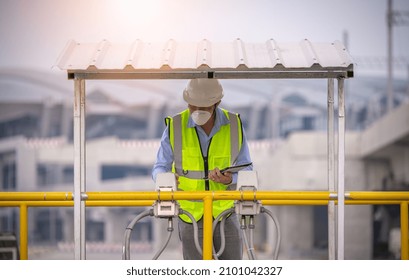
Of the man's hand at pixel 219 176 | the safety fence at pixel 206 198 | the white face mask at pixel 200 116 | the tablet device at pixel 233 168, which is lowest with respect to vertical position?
the safety fence at pixel 206 198

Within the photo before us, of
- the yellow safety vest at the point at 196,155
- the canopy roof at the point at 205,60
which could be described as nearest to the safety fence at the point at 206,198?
the yellow safety vest at the point at 196,155

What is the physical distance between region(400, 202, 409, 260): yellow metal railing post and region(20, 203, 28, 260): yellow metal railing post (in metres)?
2.59

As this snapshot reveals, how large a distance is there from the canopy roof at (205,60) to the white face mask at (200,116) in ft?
1.13

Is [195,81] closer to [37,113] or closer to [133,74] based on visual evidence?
[133,74]

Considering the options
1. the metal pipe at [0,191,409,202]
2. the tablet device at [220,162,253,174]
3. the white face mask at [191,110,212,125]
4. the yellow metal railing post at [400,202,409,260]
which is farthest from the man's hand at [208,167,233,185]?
the yellow metal railing post at [400,202,409,260]

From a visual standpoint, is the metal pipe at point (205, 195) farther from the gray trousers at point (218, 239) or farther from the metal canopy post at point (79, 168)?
the gray trousers at point (218, 239)

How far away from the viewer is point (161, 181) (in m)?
6.12

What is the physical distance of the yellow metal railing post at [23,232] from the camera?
6156 mm

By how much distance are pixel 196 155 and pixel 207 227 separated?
2.94 feet

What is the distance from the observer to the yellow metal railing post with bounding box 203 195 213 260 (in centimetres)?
583

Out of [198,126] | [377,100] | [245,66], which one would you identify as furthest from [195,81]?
[377,100]

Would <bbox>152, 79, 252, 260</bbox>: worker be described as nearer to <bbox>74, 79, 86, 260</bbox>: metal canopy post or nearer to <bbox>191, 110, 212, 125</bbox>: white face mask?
<bbox>191, 110, 212, 125</bbox>: white face mask
